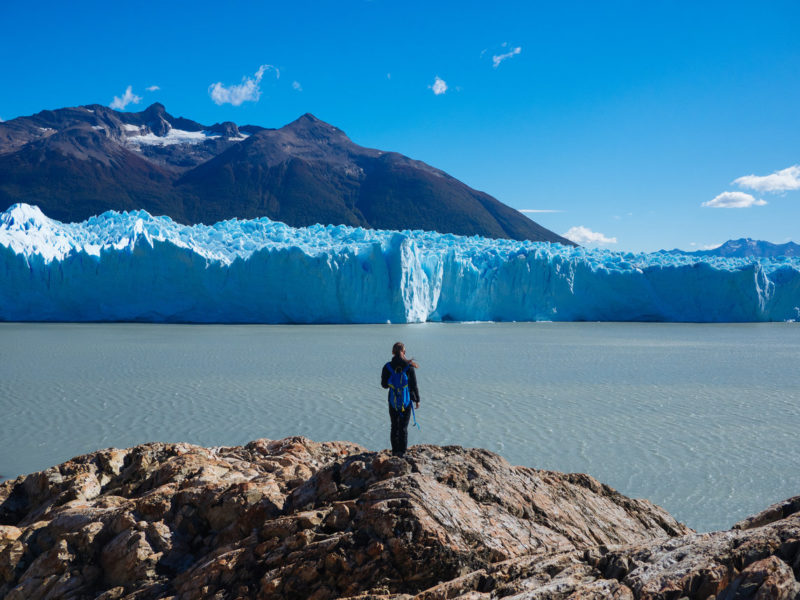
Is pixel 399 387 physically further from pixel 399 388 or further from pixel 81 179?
pixel 81 179

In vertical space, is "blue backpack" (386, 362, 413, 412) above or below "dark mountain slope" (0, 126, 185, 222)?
below

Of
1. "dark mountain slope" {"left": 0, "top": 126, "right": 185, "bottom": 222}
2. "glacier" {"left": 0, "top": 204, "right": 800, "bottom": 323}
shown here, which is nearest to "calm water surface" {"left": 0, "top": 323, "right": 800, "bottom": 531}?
"glacier" {"left": 0, "top": 204, "right": 800, "bottom": 323}

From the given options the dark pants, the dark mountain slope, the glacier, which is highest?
the dark mountain slope

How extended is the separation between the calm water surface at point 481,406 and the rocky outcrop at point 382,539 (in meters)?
2.08

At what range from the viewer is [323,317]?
25000 millimetres

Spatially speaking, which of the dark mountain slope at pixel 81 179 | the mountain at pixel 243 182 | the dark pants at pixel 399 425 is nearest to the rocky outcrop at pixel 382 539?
the dark pants at pixel 399 425

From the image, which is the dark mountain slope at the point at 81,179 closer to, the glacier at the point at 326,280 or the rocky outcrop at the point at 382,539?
the glacier at the point at 326,280

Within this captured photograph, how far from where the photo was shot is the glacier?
23531mm

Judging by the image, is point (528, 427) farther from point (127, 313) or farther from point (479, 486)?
point (127, 313)

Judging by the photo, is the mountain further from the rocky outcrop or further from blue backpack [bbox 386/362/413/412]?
the rocky outcrop

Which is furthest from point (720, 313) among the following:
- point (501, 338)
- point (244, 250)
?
point (244, 250)

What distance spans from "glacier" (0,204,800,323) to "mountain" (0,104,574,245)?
36.1 meters

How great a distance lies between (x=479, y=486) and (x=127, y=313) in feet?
81.2

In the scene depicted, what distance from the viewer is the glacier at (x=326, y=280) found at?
23.5 m
